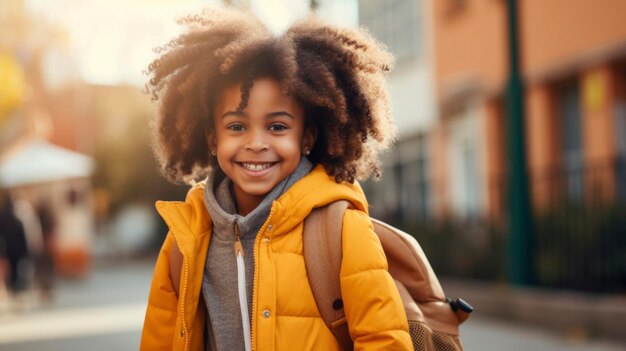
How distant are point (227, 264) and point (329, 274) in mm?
350

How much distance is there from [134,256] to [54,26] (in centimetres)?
1664

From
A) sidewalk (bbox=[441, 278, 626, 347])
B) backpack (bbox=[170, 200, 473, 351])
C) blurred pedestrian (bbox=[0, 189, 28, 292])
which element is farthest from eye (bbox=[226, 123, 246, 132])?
blurred pedestrian (bbox=[0, 189, 28, 292])

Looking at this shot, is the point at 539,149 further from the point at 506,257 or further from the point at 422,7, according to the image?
the point at 422,7

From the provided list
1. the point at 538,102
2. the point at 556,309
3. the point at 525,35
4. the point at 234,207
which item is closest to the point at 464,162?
the point at 538,102

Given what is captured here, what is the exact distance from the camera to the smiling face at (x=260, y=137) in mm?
3115

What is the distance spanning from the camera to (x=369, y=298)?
9.43ft

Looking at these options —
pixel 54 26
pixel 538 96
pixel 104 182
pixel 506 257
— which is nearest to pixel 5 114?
pixel 54 26

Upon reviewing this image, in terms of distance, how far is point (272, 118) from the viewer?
10.3ft

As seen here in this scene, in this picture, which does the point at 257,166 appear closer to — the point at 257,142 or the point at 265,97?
the point at 257,142

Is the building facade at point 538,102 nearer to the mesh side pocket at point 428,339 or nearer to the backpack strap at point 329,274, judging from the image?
the mesh side pocket at point 428,339

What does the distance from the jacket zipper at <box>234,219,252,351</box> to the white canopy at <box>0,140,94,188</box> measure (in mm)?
18232

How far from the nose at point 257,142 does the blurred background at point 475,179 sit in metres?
0.53

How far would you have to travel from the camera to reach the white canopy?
20.6 metres

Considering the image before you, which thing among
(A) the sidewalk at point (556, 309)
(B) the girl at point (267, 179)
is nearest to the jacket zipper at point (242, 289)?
(B) the girl at point (267, 179)
